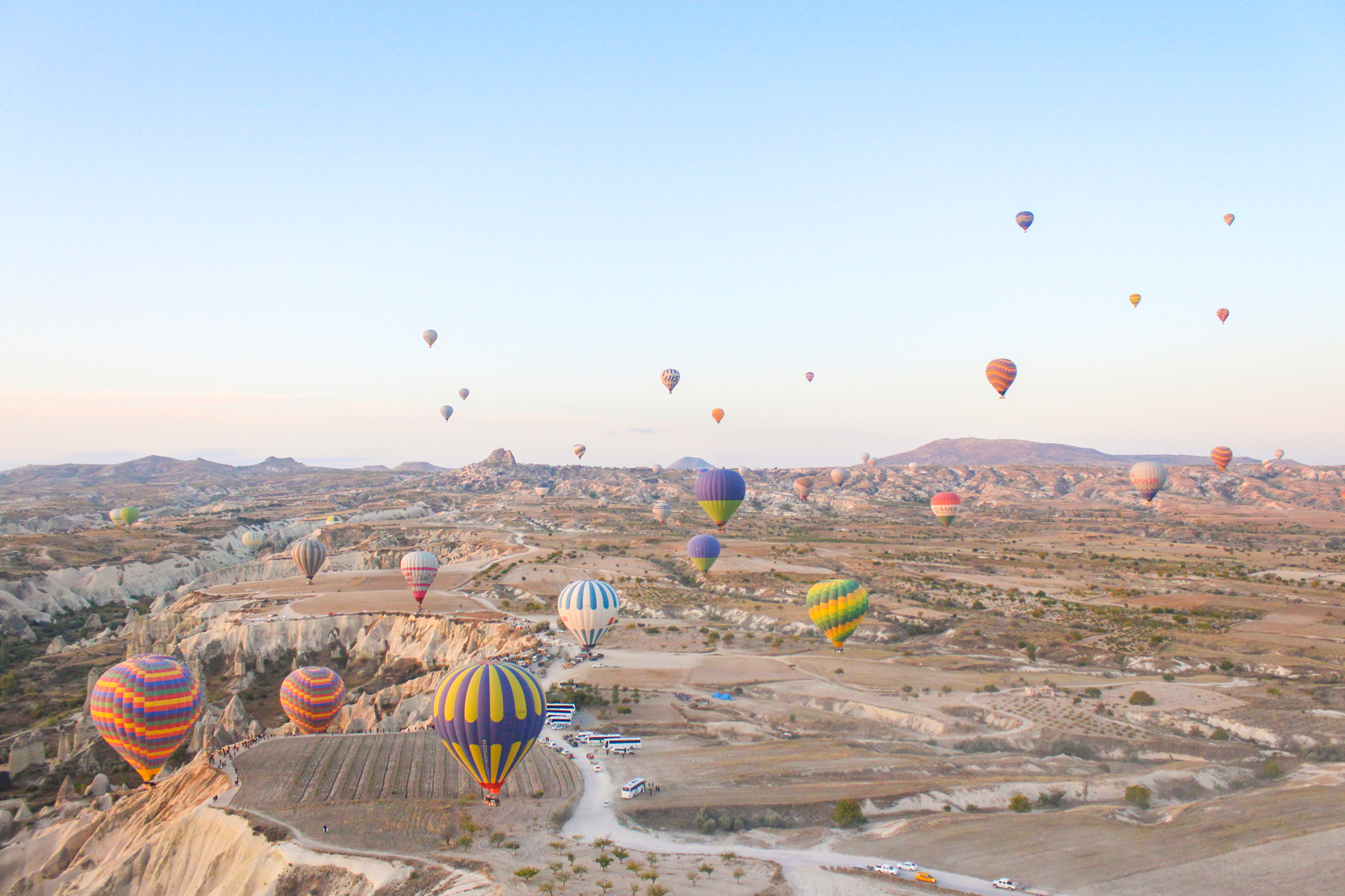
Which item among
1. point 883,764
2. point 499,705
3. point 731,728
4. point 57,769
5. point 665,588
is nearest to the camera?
point 499,705

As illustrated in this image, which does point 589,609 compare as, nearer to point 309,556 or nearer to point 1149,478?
point 309,556

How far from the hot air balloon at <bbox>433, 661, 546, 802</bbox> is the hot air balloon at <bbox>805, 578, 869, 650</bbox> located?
22700 mm

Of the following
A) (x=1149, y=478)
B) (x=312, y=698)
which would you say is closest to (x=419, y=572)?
(x=312, y=698)

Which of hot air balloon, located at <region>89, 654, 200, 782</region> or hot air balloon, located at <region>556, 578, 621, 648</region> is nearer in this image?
hot air balloon, located at <region>89, 654, 200, 782</region>

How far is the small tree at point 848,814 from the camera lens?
2416cm

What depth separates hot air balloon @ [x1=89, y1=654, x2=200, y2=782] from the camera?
98.1 ft

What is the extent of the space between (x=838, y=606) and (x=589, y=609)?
13.7 meters

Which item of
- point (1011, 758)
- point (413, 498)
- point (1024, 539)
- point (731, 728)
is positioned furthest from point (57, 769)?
point (413, 498)

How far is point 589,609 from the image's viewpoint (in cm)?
3972

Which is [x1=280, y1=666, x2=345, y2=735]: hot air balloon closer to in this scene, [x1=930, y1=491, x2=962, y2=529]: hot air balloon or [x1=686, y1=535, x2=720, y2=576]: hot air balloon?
[x1=686, y1=535, x2=720, y2=576]: hot air balloon

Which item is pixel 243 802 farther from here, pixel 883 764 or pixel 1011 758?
pixel 1011 758

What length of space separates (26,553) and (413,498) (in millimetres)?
91638

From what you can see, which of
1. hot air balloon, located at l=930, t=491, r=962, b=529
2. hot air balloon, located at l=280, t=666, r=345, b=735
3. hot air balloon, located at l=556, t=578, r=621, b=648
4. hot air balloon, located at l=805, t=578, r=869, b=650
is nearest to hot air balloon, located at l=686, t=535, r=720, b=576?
hot air balloon, located at l=805, t=578, r=869, b=650

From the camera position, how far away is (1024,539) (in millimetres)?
108250
